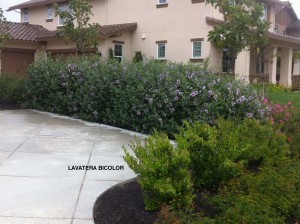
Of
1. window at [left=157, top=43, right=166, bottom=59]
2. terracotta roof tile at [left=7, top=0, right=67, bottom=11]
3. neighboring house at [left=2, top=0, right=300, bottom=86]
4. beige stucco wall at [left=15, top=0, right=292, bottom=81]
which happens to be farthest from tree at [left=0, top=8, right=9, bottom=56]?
terracotta roof tile at [left=7, top=0, right=67, bottom=11]

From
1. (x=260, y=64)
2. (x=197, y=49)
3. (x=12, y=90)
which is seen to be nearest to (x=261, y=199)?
(x=12, y=90)

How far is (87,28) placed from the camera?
14.4m

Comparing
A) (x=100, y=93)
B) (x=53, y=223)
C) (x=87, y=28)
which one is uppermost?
(x=87, y=28)

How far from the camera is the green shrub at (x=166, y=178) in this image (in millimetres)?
4117

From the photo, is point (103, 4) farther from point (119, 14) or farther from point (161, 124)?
point (161, 124)

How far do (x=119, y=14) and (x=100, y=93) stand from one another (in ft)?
41.1

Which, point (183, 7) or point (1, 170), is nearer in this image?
point (1, 170)

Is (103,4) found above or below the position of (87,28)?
above

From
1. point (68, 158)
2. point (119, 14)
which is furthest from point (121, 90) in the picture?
point (119, 14)

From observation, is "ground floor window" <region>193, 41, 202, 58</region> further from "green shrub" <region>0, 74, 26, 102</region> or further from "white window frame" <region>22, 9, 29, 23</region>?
"white window frame" <region>22, 9, 29, 23</region>

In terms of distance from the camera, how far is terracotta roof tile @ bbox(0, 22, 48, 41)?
885 inches

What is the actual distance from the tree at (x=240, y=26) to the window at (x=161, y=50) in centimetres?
670

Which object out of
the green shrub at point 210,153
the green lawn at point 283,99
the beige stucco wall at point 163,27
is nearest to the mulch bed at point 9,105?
the beige stucco wall at point 163,27

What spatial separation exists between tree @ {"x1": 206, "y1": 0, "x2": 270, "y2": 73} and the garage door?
13.5 metres
